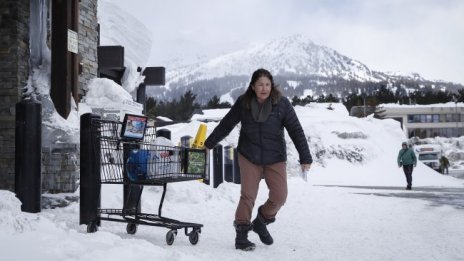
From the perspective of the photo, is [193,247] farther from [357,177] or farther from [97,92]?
[357,177]

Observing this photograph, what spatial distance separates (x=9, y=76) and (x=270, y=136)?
4.36 meters

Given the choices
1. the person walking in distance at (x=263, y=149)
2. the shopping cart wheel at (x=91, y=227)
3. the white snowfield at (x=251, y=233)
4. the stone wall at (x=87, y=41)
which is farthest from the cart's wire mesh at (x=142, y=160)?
the stone wall at (x=87, y=41)

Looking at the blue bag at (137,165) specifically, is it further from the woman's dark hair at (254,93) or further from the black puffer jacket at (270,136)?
the woman's dark hair at (254,93)

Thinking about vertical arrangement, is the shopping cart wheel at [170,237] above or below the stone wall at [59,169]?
below

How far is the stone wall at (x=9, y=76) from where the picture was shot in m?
7.46

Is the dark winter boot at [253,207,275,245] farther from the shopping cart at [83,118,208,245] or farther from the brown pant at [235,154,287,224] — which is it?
the shopping cart at [83,118,208,245]

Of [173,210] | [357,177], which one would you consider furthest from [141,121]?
[357,177]

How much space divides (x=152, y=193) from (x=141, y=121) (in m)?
3.43

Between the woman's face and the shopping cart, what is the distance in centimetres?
94

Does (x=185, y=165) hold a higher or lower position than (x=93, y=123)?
lower

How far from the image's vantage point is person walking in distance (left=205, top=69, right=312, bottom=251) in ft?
17.5

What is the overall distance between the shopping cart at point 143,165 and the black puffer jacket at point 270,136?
0.62 metres

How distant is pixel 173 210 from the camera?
8281 mm

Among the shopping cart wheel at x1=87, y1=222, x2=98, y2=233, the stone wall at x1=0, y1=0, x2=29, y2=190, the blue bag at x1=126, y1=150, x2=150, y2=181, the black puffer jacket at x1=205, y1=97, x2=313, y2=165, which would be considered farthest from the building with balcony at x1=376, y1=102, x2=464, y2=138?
the shopping cart wheel at x1=87, y1=222, x2=98, y2=233
